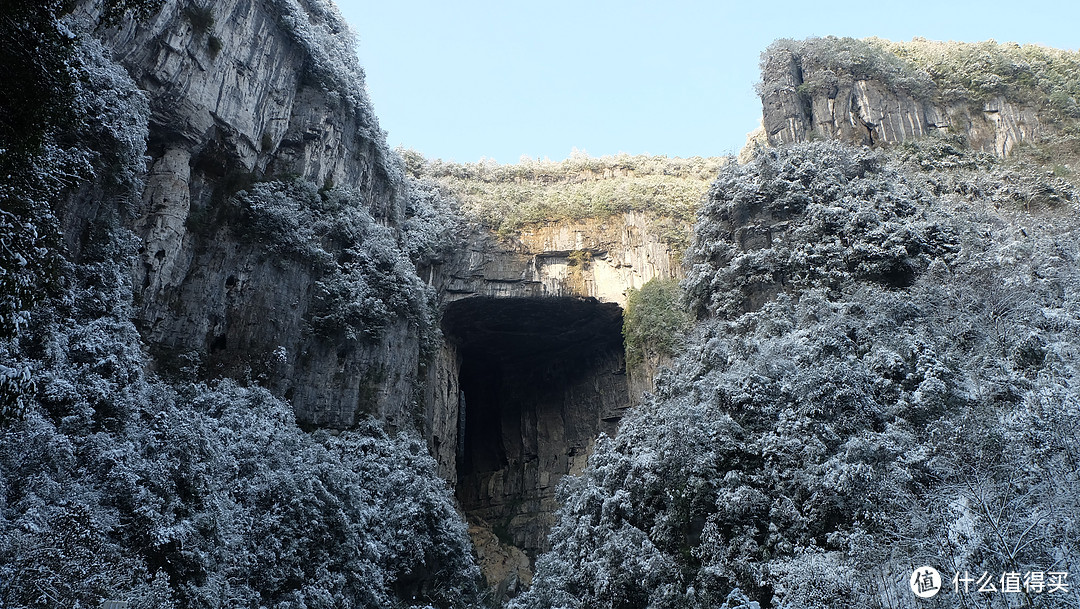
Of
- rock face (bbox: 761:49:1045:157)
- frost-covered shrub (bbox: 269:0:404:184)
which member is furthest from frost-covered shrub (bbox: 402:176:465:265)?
rock face (bbox: 761:49:1045:157)

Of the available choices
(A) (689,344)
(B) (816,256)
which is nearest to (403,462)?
(A) (689,344)

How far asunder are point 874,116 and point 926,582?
16.3 metres

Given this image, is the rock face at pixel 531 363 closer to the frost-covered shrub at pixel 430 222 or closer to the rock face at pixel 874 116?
the frost-covered shrub at pixel 430 222

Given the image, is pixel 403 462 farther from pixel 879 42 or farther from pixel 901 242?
pixel 879 42

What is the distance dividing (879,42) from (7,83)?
78.6 feet

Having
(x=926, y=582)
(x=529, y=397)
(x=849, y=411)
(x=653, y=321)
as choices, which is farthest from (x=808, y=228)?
(x=529, y=397)

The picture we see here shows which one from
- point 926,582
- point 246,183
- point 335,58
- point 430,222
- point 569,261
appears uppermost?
point 335,58

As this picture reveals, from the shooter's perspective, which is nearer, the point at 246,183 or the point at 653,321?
the point at 246,183

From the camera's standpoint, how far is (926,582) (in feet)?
29.2

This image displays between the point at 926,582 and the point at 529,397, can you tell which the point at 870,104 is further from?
the point at 926,582

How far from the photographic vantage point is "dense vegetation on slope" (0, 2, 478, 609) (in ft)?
28.2

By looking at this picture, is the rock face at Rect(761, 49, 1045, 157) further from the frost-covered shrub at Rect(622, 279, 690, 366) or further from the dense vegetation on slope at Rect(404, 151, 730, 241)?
the frost-covered shrub at Rect(622, 279, 690, 366)

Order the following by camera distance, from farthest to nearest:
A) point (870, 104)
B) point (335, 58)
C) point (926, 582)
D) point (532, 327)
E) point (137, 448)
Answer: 1. point (532, 327)
2. point (870, 104)
3. point (335, 58)
4. point (137, 448)
5. point (926, 582)

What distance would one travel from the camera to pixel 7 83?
8.06 metres
